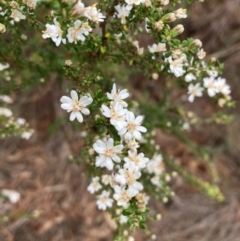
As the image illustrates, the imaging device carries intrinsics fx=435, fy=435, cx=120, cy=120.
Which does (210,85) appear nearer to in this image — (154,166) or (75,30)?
(154,166)

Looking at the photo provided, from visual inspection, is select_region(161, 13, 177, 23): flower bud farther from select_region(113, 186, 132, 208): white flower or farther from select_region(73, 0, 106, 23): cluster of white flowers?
select_region(113, 186, 132, 208): white flower

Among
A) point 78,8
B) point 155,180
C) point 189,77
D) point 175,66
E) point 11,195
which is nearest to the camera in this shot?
point 78,8

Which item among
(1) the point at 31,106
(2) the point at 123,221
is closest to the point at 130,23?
(2) the point at 123,221

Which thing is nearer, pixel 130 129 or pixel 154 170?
pixel 130 129

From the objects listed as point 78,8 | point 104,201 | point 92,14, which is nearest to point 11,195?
point 104,201

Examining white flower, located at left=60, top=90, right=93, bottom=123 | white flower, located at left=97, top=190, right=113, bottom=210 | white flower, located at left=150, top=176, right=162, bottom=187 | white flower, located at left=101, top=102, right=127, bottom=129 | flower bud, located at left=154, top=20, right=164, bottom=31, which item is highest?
flower bud, located at left=154, top=20, right=164, bottom=31

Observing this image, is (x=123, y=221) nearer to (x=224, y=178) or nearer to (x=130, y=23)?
(x=130, y=23)

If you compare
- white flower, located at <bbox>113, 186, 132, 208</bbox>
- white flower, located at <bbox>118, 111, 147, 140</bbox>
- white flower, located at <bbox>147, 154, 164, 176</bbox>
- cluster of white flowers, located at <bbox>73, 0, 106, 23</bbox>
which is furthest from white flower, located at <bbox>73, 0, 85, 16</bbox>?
white flower, located at <bbox>147, 154, 164, 176</bbox>

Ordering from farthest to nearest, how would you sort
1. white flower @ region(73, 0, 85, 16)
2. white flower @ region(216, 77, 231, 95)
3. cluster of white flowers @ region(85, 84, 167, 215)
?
white flower @ region(216, 77, 231, 95) < cluster of white flowers @ region(85, 84, 167, 215) < white flower @ region(73, 0, 85, 16)
